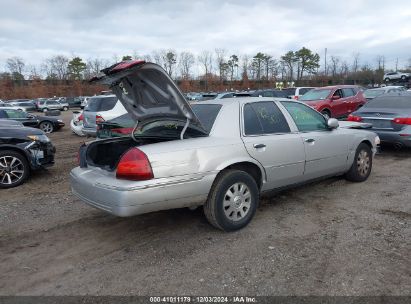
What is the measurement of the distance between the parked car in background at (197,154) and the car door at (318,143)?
0.02 meters

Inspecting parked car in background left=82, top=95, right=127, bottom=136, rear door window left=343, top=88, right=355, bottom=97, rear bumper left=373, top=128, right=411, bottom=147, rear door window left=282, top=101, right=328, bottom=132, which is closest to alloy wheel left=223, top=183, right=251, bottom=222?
rear door window left=282, top=101, right=328, bottom=132

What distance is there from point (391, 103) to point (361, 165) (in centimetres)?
355

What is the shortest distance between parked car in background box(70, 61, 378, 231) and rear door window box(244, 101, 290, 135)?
1 centimetres

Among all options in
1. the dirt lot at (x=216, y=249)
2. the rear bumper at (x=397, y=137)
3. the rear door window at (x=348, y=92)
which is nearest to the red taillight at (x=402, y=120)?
the rear bumper at (x=397, y=137)

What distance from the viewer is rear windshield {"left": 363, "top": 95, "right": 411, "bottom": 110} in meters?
8.33

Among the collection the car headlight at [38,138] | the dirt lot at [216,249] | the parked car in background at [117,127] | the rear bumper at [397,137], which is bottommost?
the dirt lot at [216,249]

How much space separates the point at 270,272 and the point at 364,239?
50.3 inches

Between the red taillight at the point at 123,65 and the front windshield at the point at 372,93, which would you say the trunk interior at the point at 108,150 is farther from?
the front windshield at the point at 372,93

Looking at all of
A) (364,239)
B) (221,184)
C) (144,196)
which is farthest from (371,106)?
(144,196)

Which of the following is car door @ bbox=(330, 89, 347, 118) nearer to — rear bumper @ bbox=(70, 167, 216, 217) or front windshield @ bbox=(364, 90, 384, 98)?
front windshield @ bbox=(364, 90, 384, 98)

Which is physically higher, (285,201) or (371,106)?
(371,106)

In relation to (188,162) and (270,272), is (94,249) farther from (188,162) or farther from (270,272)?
(270,272)

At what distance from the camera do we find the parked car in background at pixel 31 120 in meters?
14.5

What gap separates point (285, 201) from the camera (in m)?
5.20
